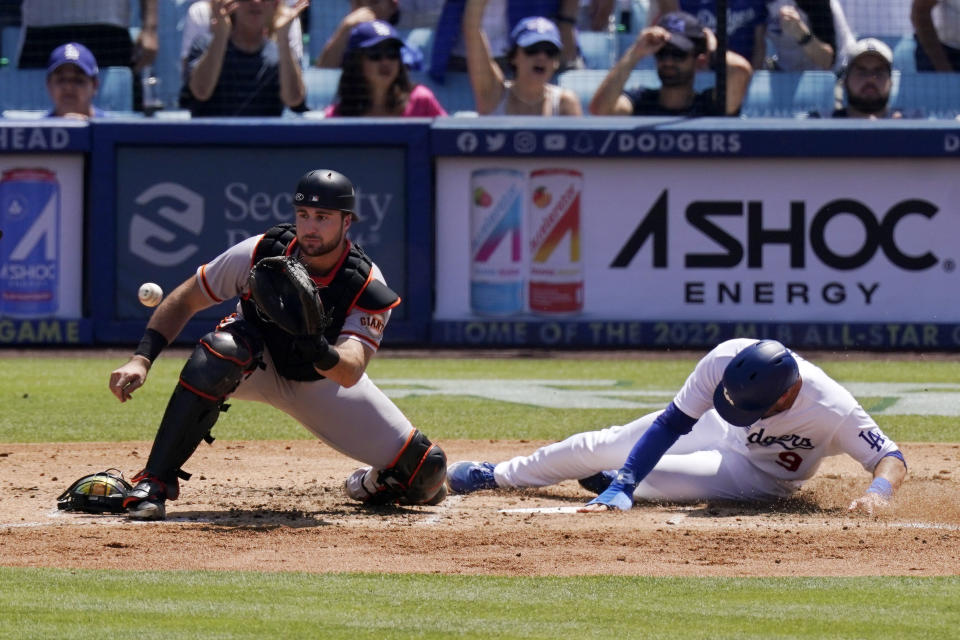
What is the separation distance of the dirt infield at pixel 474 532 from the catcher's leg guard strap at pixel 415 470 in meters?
0.10

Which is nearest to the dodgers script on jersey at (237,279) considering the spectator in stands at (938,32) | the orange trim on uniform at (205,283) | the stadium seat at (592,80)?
the orange trim on uniform at (205,283)

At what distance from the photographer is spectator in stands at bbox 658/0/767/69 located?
47.5 feet

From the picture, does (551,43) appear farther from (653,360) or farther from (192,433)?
(192,433)

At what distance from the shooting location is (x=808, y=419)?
643 centimetres

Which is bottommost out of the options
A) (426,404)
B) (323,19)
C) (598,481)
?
(426,404)

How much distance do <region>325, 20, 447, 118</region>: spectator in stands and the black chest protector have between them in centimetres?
697

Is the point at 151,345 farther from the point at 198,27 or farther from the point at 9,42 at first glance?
the point at 9,42

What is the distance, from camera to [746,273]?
13500 millimetres

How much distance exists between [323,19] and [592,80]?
2818 mm

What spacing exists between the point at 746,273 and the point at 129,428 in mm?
6019

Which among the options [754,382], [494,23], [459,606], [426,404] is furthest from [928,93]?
[459,606]

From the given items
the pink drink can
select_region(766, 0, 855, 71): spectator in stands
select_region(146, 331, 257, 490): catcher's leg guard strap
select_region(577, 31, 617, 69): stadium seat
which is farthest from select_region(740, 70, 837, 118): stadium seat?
select_region(146, 331, 257, 490): catcher's leg guard strap

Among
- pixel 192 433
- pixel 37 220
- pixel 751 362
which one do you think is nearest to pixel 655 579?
pixel 751 362

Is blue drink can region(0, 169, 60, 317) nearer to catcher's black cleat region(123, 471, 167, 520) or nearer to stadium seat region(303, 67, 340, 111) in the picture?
stadium seat region(303, 67, 340, 111)
